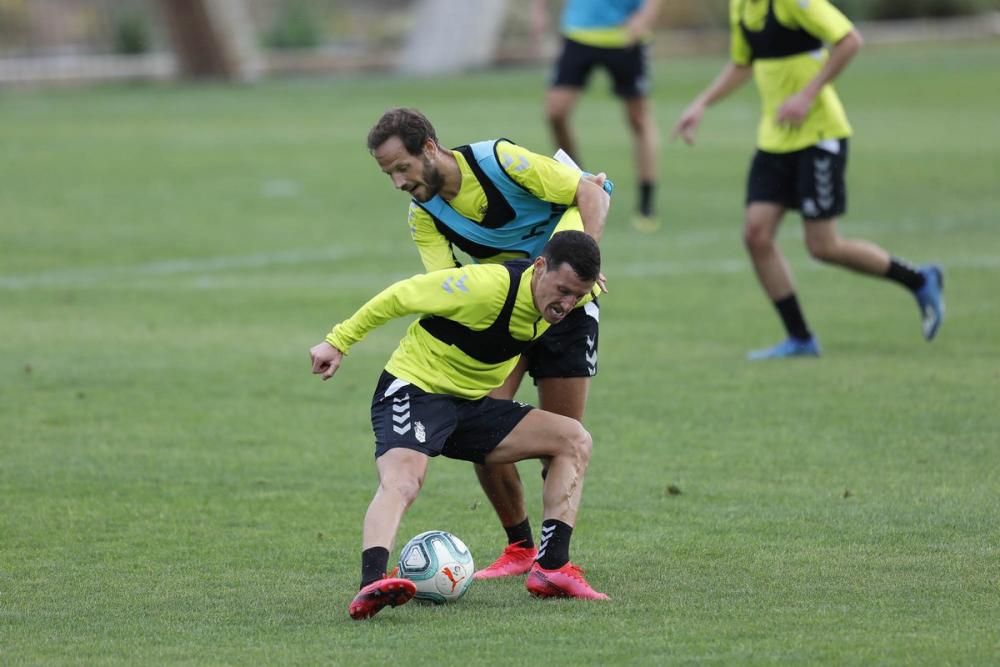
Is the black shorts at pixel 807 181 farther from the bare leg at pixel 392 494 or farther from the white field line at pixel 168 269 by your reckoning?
the white field line at pixel 168 269

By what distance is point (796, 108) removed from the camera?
10.0 metres

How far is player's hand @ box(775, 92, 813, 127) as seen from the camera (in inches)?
393

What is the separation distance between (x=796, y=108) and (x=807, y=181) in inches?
17.8

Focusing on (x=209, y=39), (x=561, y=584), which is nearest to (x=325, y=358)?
(x=561, y=584)

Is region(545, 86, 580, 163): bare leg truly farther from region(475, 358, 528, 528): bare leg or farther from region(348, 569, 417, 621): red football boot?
region(348, 569, 417, 621): red football boot

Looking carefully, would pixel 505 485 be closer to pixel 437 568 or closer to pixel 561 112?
pixel 437 568

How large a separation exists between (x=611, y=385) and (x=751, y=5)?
2523 mm

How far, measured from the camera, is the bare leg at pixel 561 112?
1579 centimetres

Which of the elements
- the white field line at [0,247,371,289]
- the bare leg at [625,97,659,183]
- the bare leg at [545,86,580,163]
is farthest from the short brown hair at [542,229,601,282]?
the bare leg at [545,86,580,163]

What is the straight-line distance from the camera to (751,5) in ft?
34.1

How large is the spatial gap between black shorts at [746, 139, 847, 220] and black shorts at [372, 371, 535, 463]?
180 inches

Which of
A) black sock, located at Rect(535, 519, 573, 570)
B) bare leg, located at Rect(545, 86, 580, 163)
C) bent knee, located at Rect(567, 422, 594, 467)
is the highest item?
bent knee, located at Rect(567, 422, 594, 467)

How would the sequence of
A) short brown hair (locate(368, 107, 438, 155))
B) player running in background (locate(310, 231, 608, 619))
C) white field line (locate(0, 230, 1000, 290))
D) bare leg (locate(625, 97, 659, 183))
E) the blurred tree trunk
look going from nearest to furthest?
player running in background (locate(310, 231, 608, 619))
short brown hair (locate(368, 107, 438, 155))
white field line (locate(0, 230, 1000, 290))
bare leg (locate(625, 97, 659, 183))
the blurred tree trunk

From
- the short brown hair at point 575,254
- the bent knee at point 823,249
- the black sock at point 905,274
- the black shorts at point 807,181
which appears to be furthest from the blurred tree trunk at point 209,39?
the short brown hair at point 575,254
